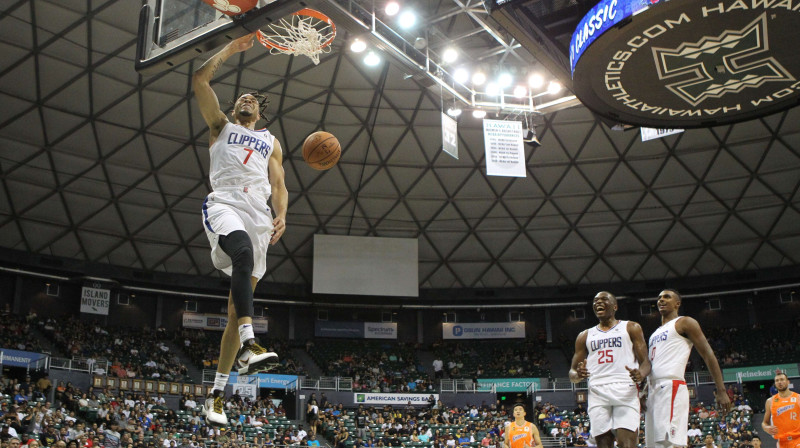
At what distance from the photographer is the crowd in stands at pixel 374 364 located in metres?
36.7

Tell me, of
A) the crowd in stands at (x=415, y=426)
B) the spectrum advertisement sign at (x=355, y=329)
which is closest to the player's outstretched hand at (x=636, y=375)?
the crowd in stands at (x=415, y=426)

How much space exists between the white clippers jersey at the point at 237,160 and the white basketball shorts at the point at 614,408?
430cm

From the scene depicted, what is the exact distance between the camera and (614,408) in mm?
7836

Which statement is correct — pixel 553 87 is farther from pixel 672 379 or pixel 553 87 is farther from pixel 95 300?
pixel 95 300

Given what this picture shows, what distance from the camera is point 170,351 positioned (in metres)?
36.3

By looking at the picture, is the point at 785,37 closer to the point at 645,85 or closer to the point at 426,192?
the point at 645,85

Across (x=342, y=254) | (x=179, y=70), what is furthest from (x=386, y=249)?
(x=179, y=70)

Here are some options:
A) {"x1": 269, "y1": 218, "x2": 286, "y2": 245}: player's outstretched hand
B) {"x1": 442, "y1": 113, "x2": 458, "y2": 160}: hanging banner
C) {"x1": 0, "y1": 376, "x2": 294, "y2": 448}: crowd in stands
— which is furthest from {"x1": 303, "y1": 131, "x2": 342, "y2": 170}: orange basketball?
{"x1": 442, "y1": 113, "x2": 458, "y2": 160}: hanging banner

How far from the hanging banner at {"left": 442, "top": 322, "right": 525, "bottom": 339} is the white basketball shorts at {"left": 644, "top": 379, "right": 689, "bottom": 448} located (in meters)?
35.9

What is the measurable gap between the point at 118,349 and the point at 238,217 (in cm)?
3077

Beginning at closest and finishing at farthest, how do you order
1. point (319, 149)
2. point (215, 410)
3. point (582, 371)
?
point (215, 410)
point (582, 371)
point (319, 149)

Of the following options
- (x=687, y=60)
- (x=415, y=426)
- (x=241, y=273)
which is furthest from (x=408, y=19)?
(x=241, y=273)

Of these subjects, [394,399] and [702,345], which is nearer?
[702,345]

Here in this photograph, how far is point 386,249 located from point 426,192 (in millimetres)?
3795
